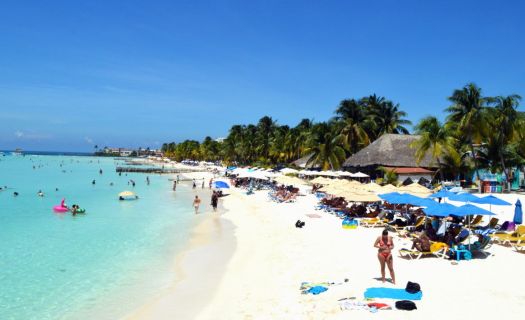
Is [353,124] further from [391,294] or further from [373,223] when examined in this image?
[391,294]

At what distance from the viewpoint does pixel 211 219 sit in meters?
22.1

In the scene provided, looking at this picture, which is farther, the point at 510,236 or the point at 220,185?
the point at 220,185

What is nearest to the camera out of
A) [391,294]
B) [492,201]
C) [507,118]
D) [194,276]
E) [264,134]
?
[391,294]

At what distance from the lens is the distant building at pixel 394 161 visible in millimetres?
34375

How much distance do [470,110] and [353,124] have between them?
15429 mm

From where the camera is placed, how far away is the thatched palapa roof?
35.1 metres

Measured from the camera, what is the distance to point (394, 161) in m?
34.9

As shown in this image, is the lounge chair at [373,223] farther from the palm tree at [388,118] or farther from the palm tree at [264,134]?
the palm tree at [264,134]

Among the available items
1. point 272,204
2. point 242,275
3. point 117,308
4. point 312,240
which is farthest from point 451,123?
point 117,308

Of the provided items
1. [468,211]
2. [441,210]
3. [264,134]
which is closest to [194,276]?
[441,210]

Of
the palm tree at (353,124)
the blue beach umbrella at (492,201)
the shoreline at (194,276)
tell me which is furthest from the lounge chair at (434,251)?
the palm tree at (353,124)

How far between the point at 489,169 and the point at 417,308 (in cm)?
3146

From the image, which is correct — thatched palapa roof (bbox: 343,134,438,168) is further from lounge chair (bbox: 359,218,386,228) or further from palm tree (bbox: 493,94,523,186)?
lounge chair (bbox: 359,218,386,228)

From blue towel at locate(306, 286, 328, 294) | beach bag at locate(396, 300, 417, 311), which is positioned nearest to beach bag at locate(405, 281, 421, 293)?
beach bag at locate(396, 300, 417, 311)
